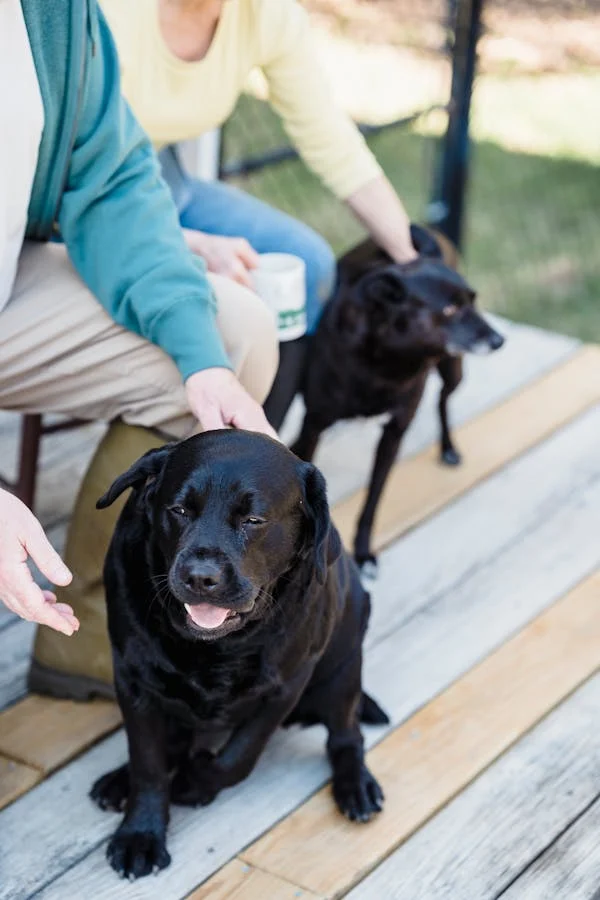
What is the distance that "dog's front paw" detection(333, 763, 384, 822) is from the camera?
2.10 meters

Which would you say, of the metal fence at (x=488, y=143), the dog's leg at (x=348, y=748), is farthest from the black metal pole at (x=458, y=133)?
the dog's leg at (x=348, y=748)

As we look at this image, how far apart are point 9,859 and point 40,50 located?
119 cm

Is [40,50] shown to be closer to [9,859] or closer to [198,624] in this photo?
[198,624]

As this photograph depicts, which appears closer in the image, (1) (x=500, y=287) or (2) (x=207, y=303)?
(2) (x=207, y=303)

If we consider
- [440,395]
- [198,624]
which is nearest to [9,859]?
[198,624]

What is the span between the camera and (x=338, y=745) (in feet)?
7.15

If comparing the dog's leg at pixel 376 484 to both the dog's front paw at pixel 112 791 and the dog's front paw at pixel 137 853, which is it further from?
the dog's front paw at pixel 137 853

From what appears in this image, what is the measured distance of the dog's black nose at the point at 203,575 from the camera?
Answer: 174cm

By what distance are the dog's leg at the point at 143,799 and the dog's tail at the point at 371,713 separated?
17.7 inches

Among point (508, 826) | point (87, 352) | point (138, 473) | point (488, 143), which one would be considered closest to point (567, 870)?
point (508, 826)

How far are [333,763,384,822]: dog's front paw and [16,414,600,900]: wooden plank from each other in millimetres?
69

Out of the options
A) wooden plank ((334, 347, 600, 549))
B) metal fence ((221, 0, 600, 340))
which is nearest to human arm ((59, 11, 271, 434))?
wooden plank ((334, 347, 600, 549))

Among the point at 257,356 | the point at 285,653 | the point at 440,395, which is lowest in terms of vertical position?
the point at 440,395

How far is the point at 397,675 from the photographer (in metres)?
2.51
